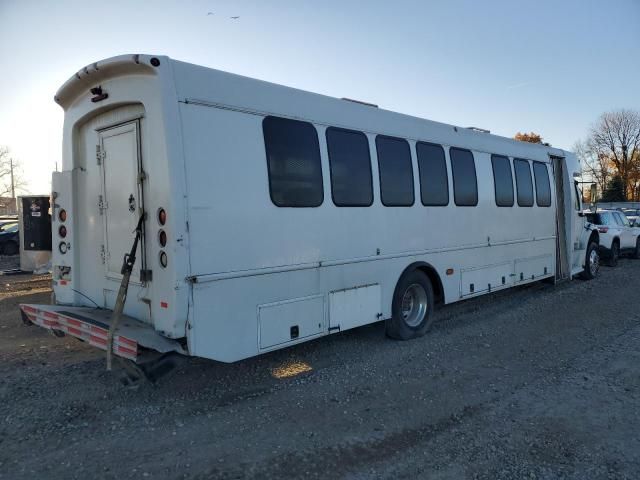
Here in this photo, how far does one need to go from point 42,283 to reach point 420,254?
9891mm

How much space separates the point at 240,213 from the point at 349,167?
65.6 inches

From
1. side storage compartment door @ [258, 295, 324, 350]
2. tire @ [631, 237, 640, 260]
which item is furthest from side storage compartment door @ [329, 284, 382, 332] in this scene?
tire @ [631, 237, 640, 260]

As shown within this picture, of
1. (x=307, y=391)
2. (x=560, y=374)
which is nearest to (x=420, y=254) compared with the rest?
(x=560, y=374)

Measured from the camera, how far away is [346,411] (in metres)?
4.36

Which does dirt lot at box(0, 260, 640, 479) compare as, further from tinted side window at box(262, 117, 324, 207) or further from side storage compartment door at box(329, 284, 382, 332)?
tinted side window at box(262, 117, 324, 207)

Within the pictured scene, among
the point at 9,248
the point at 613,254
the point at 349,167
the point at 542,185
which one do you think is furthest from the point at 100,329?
the point at 9,248

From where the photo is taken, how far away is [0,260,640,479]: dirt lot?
3.49 meters

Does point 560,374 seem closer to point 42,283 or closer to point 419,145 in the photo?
point 419,145

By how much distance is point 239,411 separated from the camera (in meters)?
4.36

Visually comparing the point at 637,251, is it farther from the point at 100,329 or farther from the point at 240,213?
the point at 100,329

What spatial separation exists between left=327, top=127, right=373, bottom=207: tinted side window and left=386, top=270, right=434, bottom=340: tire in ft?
4.34

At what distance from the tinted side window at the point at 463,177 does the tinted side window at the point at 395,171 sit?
111 centimetres

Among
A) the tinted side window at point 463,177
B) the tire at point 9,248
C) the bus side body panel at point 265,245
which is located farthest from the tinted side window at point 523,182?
the tire at point 9,248

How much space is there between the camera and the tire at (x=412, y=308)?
631cm
